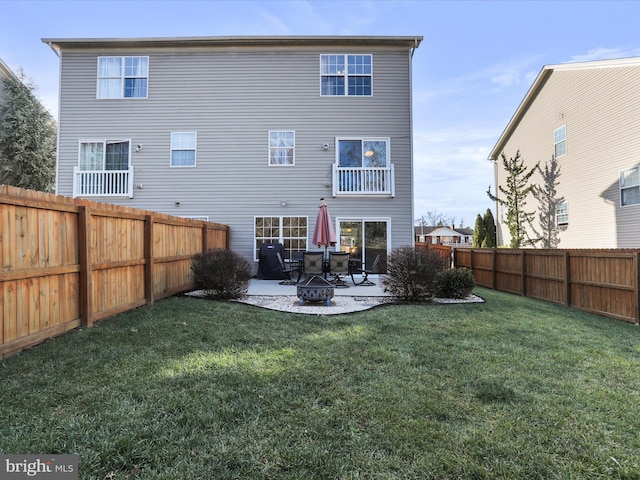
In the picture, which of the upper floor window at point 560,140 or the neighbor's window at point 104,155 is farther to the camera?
the upper floor window at point 560,140

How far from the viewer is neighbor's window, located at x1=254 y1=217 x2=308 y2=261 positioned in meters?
11.8

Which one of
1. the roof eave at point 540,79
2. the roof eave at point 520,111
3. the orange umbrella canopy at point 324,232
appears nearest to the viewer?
the orange umbrella canopy at point 324,232

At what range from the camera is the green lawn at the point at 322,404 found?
188 cm

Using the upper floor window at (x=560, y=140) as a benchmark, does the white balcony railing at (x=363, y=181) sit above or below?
below

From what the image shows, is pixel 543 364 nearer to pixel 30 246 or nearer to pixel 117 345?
pixel 117 345

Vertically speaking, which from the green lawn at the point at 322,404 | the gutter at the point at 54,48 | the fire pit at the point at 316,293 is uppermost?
the gutter at the point at 54,48

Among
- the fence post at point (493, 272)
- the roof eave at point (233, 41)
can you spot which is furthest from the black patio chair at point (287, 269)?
the roof eave at point (233, 41)

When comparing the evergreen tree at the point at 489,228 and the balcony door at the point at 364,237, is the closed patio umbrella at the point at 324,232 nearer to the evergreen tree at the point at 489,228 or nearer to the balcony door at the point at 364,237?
the balcony door at the point at 364,237

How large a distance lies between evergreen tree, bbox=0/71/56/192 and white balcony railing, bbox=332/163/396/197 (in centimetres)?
1694

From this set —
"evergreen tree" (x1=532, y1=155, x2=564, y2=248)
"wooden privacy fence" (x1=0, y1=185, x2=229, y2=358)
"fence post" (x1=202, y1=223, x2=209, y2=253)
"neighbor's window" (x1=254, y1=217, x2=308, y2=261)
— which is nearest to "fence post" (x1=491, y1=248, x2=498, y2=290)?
"evergreen tree" (x1=532, y1=155, x2=564, y2=248)

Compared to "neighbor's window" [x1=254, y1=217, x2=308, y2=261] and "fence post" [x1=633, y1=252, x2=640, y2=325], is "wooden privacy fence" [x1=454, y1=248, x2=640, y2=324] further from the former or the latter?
"neighbor's window" [x1=254, y1=217, x2=308, y2=261]

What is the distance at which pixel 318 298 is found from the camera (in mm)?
6637

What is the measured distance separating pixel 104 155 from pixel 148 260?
27.2ft

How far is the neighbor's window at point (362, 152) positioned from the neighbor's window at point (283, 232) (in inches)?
99.0
